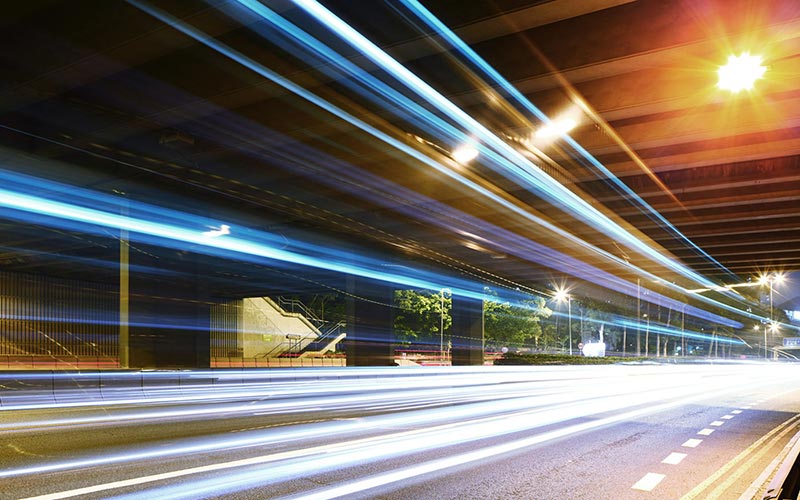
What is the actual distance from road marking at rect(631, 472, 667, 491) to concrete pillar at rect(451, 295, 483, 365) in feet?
97.7

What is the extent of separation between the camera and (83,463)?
7.47m

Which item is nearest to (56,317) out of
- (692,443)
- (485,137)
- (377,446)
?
(485,137)

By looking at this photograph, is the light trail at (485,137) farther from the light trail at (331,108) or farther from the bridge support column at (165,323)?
the bridge support column at (165,323)

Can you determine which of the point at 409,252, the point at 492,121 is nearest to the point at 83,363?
the point at 409,252

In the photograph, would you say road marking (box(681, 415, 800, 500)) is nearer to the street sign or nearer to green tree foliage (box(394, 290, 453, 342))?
green tree foliage (box(394, 290, 453, 342))

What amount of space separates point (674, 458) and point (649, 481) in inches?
72.5

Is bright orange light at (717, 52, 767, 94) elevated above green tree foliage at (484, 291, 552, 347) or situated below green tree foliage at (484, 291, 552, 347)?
above

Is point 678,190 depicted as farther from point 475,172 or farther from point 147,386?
point 147,386

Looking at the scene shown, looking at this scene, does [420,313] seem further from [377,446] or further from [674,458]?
[674,458]

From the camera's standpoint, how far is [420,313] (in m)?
60.5

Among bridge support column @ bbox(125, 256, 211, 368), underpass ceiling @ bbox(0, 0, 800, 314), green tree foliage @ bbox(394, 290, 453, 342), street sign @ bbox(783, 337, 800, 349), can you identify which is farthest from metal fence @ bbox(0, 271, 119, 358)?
street sign @ bbox(783, 337, 800, 349)

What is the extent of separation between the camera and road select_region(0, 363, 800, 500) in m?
6.59

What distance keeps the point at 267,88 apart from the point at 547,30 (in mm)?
5150

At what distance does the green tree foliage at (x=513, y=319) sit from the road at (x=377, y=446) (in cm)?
4248
